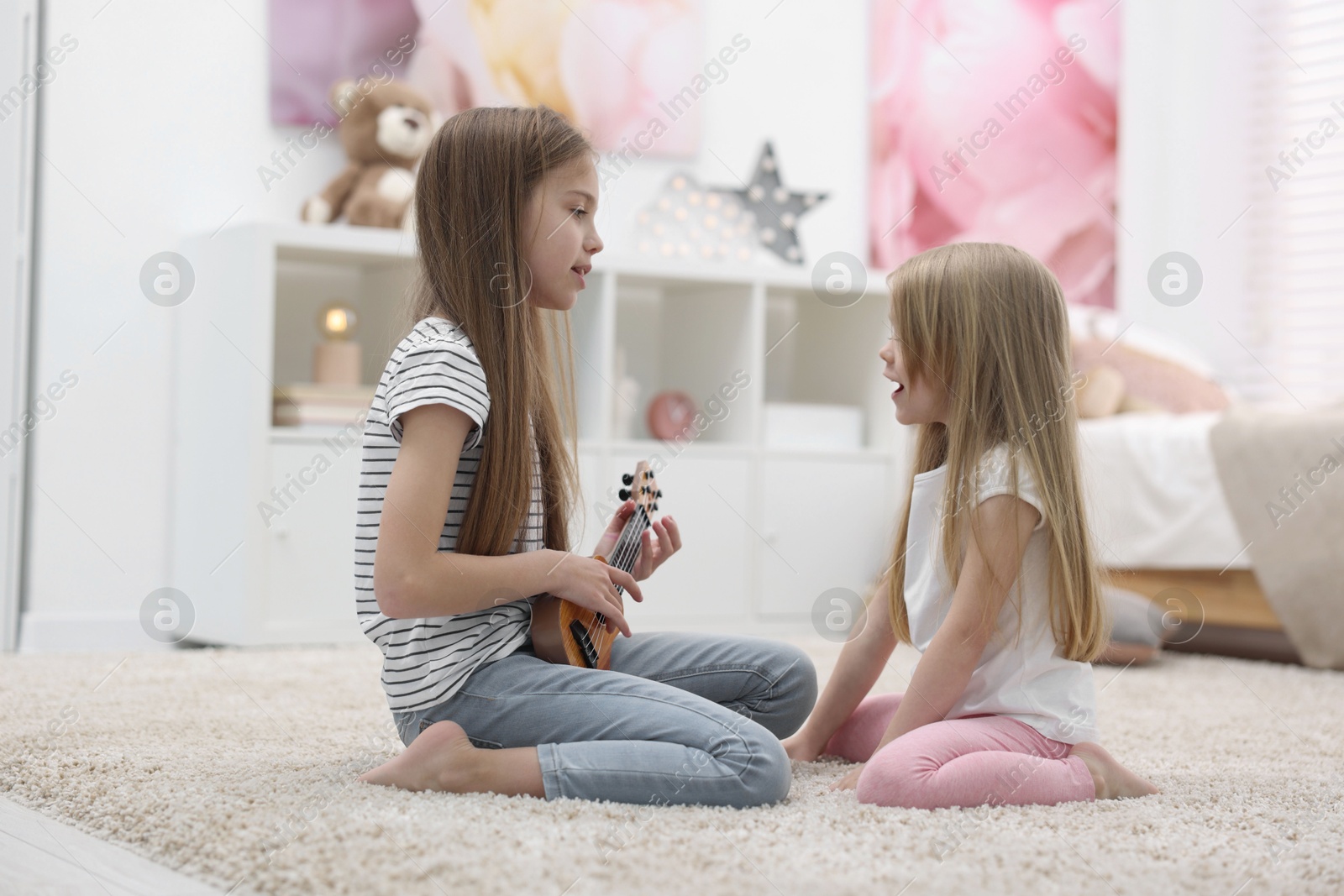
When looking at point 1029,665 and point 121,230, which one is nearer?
point 1029,665

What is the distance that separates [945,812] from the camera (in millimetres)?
974

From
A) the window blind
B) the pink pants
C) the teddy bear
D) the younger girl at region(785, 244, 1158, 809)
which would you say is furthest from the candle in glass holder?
the window blind

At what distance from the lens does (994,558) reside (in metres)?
1.07

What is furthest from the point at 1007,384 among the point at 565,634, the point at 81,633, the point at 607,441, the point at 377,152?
the point at 81,633

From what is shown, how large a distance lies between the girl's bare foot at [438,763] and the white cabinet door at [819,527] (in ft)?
5.08

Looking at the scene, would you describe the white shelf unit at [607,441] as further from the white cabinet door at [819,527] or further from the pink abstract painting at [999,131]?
the pink abstract painting at [999,131]

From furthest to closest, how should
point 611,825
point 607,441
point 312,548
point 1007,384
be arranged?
point 607,441, point 312,548, point 1007,384, point 611,825

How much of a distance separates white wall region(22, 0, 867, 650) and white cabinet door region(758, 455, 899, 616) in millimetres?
1072

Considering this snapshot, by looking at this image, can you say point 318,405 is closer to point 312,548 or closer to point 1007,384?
point 312,548

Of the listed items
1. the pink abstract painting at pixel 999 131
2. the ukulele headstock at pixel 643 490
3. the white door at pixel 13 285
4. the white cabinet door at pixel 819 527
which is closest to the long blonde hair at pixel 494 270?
the ukulele headstock at pixel 643 490

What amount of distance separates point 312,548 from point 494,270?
118cm

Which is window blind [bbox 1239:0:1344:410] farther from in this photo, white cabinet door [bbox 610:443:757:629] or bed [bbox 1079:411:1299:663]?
white cabinet door [bbox 610:443:757:629]

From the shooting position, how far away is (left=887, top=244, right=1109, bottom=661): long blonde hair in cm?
109

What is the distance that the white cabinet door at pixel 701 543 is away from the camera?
242 centimetres
